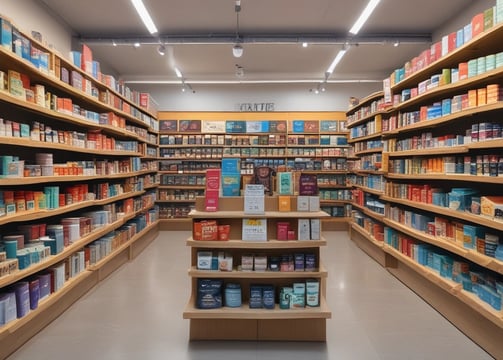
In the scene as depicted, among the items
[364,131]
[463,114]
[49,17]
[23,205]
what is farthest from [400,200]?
A: [49,17]

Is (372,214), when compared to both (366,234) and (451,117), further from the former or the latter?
(451,117)

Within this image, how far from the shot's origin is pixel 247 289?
11.0 feet

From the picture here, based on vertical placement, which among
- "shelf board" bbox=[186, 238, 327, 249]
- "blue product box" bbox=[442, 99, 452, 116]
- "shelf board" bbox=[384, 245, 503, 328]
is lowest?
"shelf board" bbox=[384, 245, 503, 328]

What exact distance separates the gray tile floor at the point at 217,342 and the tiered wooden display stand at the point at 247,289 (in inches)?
4.2

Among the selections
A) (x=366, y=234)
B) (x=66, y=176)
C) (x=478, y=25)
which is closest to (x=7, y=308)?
(x=66, y=176)

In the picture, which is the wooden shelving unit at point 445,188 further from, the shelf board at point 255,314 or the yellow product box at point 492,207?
the shelf board at point 255,314

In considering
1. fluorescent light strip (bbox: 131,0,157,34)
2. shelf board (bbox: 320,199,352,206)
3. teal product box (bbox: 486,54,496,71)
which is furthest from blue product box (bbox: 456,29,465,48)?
shelf board (bbox: 320,199,352,206)

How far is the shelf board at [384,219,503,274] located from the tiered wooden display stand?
1430 mm

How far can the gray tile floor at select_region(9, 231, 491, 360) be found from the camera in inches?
119

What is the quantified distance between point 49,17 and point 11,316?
4658mm

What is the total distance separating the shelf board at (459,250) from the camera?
2.92 meters

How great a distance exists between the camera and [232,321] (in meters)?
3.25

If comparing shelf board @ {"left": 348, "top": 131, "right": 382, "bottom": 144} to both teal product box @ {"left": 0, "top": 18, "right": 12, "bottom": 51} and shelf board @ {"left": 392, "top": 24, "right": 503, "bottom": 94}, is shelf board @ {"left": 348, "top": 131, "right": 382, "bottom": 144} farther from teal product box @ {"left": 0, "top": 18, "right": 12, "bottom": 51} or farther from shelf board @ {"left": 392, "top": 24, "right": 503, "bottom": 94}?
teal product box @ {"left": 0, "top": 18, "right": 12, "bottom": 51}

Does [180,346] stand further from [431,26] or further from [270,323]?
[431,26]
